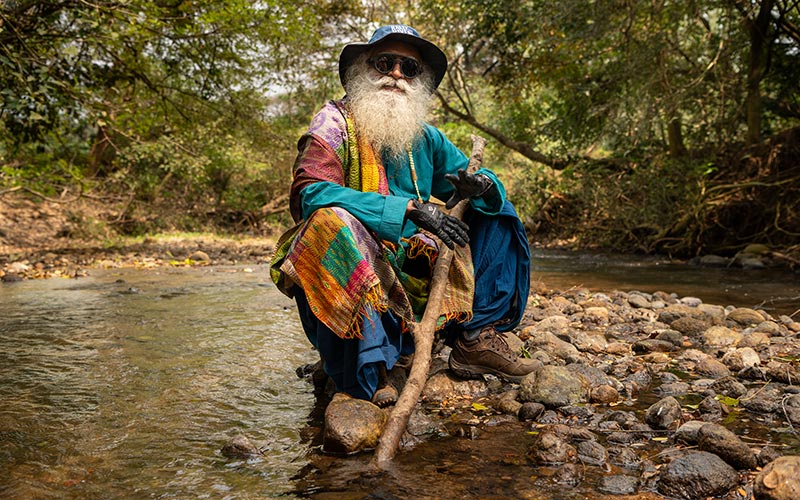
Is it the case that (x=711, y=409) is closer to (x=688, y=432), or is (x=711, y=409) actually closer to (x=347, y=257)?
(x=688, y=432)

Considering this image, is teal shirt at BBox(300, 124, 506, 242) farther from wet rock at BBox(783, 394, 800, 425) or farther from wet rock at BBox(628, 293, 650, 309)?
wet rock at BBox(628, 293, 650, 309)

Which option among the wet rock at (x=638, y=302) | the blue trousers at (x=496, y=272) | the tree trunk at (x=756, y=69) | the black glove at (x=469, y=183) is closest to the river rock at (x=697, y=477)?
the blue trousers at (x=496, y=272)

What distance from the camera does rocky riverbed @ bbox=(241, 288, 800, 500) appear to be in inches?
67.3

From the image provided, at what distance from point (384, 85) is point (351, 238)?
903 millimetres

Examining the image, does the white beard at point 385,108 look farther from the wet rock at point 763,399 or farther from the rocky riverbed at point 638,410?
the wet rock at point 763,399

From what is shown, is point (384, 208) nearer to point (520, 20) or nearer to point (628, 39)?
point (628, 39)

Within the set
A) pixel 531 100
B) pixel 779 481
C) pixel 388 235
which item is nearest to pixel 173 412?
pixel 388 235

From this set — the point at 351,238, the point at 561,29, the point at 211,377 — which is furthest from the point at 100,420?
the point at 561,29

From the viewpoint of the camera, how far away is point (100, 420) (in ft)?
7.43

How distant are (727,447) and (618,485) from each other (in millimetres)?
353

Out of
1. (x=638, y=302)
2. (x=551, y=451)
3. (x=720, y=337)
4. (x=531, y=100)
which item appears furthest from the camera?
(x=531, y=100)

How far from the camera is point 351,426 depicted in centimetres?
201

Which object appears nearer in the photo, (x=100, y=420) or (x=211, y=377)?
(x=100, y=420)

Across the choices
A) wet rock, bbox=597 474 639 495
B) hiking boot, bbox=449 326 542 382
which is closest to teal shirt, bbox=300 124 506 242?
hiking boot, bbox=449 326 542 382
